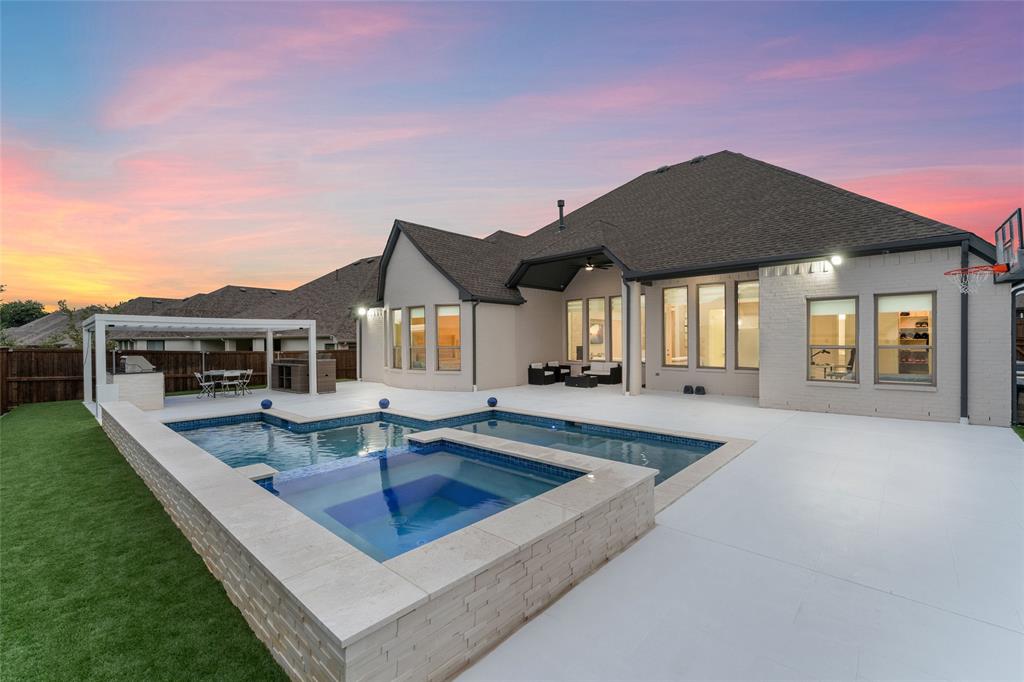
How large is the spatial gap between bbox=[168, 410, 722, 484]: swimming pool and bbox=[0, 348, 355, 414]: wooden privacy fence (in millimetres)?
7644

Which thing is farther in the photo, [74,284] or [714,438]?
[74,284]

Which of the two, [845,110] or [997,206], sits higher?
[845,110]

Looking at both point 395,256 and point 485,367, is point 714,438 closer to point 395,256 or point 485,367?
point 485,367

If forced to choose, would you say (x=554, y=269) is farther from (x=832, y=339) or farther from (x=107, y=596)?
(x=107, y=596)

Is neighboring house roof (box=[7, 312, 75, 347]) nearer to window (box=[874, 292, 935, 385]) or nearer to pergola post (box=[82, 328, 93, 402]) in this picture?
pergola post (box=[82, 328, 93, 402])

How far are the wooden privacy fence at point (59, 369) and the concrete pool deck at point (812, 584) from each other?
1727cm

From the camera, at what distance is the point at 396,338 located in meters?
16.8

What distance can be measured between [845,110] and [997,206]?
602cm

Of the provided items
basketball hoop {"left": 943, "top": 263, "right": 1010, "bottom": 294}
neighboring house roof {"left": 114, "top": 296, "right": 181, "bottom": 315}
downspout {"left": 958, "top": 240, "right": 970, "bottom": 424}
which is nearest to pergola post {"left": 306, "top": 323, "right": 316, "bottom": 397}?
basketball hoop {"left": 943, "top": 263, "right": 1010, "bottom": 294}

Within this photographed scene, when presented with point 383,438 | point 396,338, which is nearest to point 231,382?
point 396,338

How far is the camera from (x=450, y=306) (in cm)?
1499

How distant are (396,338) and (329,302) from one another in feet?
37.0

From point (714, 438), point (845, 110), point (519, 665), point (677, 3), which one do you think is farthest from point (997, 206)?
point (519, 665)

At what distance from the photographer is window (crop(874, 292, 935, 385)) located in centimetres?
924
